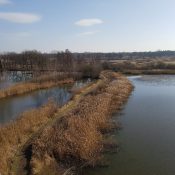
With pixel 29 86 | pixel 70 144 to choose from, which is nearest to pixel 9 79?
pixel 29 86

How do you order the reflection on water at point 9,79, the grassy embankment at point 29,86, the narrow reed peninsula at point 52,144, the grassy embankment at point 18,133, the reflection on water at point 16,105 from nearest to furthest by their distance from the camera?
the narrow reed peninsula at point 52,144 → the grassy embankment at point 18,133 → the reflection on water at point 16,105 → the grassy embankment at point 29,86 → the reflection on water at point 9,79

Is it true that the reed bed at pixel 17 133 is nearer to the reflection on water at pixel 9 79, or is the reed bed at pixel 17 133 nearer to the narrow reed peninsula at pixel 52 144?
the narrow reed peninsula at pixel 52 144

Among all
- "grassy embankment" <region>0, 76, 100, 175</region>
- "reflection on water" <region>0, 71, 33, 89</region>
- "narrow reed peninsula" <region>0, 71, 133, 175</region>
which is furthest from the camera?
"reflection on water" <region>0, 71, 33, 89</region>

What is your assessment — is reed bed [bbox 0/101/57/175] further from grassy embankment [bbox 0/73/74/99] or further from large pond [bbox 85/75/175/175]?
grassy embankment [bbox 0/73/74/99]

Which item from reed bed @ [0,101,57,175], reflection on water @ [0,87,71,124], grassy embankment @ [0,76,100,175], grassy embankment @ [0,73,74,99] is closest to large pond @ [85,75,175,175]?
grassy embankment @ [0,76,100,175]

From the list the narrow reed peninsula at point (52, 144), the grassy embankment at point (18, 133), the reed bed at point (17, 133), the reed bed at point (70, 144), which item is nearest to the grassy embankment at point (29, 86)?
the grassy embankment at point (18, 133)

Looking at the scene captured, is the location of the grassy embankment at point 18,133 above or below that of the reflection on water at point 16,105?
above

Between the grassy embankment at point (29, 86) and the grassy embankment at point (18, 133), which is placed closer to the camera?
the grassy embankment at point (18, 133)
